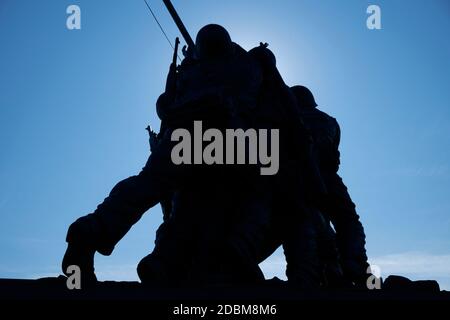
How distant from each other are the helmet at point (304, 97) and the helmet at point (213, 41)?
131cm

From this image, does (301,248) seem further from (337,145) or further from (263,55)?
(263,55)

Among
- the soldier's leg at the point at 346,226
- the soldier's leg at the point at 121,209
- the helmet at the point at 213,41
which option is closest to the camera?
the soldier's leg at the point at 121,209

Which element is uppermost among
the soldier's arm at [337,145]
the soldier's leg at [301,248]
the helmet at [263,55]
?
the helmet at [263,55]

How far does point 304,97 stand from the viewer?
5.74 meters

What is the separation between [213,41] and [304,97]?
1.54m

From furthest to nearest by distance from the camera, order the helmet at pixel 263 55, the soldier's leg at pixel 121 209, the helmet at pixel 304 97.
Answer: the helmet at pixel 304 97
the helmet at pixel 263 55
the soldier's leg at pixel 121 209

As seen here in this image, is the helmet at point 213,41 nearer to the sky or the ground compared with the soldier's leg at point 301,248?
nearer to the sky

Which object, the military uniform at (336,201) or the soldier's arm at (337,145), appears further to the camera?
the soldier's arm at (337,145)

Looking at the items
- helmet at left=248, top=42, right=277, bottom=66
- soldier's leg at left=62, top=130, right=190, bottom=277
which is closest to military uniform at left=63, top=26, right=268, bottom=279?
soldier's leg at left=62, top=130, right=190, bottom=277

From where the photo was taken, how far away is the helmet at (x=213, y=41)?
468 cm

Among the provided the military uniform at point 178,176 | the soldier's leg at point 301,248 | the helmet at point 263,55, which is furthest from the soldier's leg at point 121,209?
the helmet at point 263,55

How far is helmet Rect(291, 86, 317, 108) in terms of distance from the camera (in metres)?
5.68

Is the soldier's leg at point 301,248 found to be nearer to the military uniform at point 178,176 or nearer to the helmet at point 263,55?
the military uniform at point 178,176
